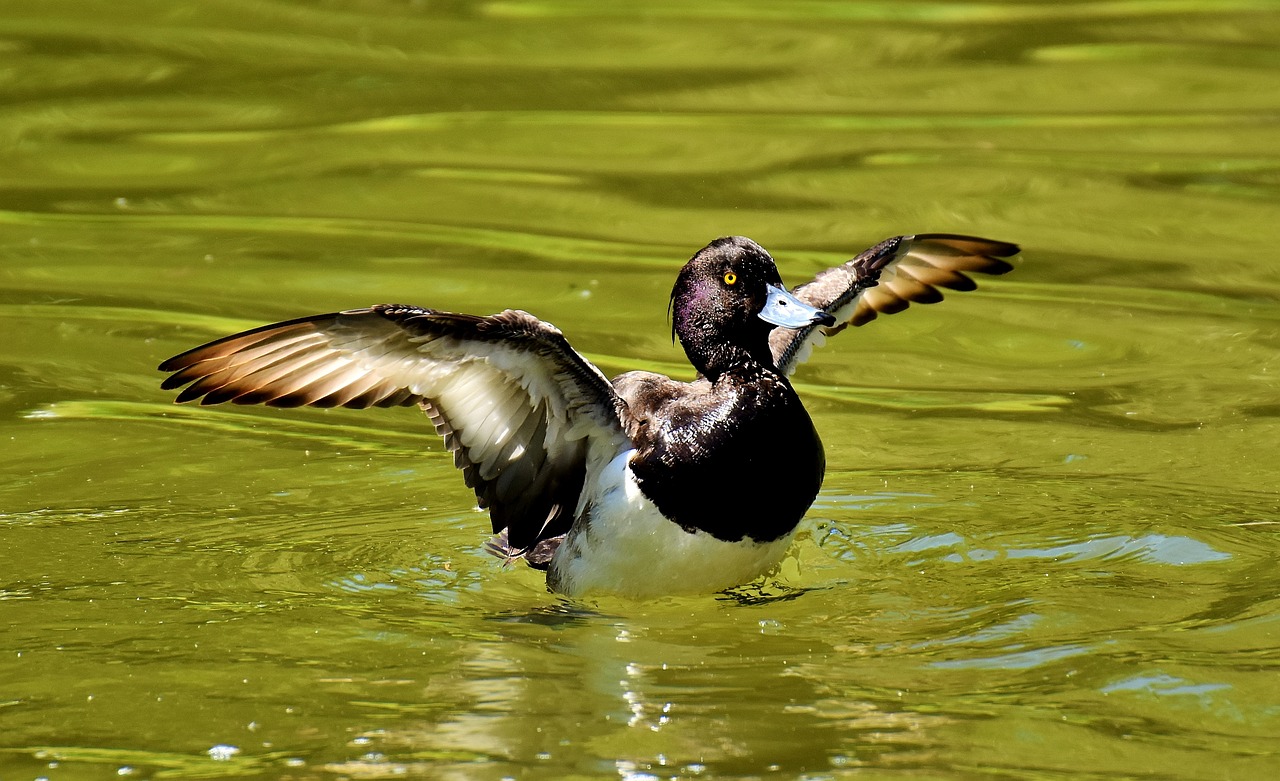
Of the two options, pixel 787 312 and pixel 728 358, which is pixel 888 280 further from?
pixel 728 358

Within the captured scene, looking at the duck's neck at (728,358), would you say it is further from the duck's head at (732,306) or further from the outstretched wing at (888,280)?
the outstretched wing at (888,280)

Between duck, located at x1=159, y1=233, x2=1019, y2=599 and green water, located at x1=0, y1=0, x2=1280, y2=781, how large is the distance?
26 centimetres

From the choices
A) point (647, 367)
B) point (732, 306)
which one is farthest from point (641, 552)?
point (647, 367)

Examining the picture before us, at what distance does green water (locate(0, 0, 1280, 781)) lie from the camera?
5.38m

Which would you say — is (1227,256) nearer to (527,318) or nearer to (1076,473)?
(1076,473)

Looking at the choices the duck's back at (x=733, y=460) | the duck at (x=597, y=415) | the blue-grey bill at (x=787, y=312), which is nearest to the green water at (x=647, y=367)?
the duck at (x=597, y=415)

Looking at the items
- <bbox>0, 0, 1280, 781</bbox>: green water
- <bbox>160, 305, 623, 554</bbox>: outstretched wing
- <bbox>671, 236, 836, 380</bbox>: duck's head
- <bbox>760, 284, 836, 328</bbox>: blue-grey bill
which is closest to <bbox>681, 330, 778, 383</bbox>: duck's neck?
<bbox>671, 236, 836, 380</bbox>: duck's head

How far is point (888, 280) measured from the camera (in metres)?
8.55

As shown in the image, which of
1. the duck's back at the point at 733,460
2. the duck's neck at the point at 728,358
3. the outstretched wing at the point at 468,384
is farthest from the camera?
the duck's neck at the point at 728,358

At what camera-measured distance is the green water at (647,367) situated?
5.38 m

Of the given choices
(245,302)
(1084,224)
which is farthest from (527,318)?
(1084,224)

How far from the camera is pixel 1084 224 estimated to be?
10.8m

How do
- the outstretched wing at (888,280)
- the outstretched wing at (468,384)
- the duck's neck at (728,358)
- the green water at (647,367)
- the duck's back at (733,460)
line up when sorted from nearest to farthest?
the green water at (647,367) → the outstretched wing at (468,384) → the duck's back at (733,460) → the duck's neck at (728,358) → the outstretched wing at (888,280)

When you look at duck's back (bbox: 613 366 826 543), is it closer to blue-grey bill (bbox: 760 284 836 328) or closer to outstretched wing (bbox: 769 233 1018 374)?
blue-grey bill (bbox: 760 284 836 328)
